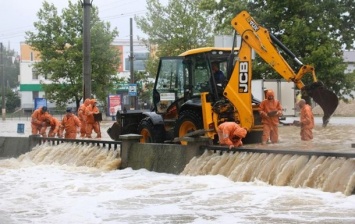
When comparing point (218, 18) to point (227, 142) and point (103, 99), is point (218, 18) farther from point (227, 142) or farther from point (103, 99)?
point (227, 142)

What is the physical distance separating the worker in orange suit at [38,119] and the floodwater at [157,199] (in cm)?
507

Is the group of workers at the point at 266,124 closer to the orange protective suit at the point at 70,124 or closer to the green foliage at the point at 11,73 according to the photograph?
the orange protective suit at the point at 70,124

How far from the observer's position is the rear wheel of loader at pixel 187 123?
52.1 ft

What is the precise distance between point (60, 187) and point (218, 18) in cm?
2215

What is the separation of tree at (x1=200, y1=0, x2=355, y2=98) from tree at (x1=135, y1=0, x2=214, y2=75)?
11.0m

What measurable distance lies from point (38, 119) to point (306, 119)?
31.3 feet

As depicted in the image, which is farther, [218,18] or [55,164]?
[218,18]

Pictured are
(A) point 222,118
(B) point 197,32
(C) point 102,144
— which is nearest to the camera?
(A) point 222,118

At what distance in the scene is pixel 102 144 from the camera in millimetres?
19125

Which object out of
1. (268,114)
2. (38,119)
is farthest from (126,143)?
(38,119)

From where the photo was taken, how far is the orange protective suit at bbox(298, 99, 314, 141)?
57.6ft

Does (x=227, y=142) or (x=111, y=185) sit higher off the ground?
(x=227, y=142)

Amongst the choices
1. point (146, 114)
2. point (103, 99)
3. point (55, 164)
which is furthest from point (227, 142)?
point (103, 99)

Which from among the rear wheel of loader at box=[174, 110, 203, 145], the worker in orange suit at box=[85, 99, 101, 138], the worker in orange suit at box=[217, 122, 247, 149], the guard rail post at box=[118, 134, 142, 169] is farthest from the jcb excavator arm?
the worker in orange suit at box=[85, 99, 101, 138]
